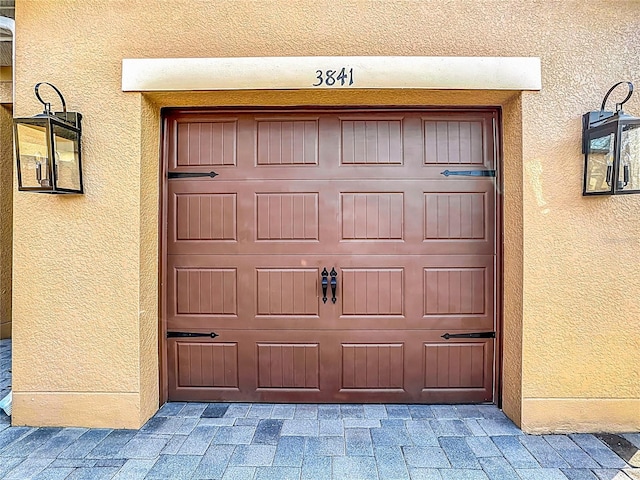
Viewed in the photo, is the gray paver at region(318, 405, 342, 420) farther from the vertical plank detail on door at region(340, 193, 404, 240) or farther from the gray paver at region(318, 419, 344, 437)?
the vertical plank detail on door at region(340, 193, 404, 240)

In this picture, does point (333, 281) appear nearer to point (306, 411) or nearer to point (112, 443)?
point (306, 411)

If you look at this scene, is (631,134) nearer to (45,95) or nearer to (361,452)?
(361,452)

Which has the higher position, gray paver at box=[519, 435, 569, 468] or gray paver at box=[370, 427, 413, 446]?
gray paver at box=[370, 427, 413, 446]

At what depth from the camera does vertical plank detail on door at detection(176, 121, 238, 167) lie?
10.2 feet

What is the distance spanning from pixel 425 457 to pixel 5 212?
514 centimetres

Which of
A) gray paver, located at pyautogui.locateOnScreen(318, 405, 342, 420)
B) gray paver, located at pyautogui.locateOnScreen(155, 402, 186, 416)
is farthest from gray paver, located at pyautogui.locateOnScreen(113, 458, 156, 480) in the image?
gray paver, located at pyautogui.locateOnScreen(318, 405, 342, 420)

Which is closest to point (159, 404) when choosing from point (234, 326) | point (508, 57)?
point (234, 326)

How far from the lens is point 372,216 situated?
3.08 metres

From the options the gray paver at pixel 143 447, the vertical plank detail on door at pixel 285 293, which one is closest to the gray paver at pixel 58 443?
the gray paver at pixel 143 447

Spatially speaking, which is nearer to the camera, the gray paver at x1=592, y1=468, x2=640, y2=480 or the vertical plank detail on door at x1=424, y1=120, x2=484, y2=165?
the gray paver at x1=592, y1=468, x2=640, y2=480

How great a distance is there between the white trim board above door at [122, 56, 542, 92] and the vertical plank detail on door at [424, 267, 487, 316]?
139 cm

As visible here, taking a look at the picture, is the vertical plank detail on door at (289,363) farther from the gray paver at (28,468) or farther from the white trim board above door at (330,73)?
the white trim board above door at (330,73)

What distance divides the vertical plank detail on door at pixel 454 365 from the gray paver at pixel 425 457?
672 mm

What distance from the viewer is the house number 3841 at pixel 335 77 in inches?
105
